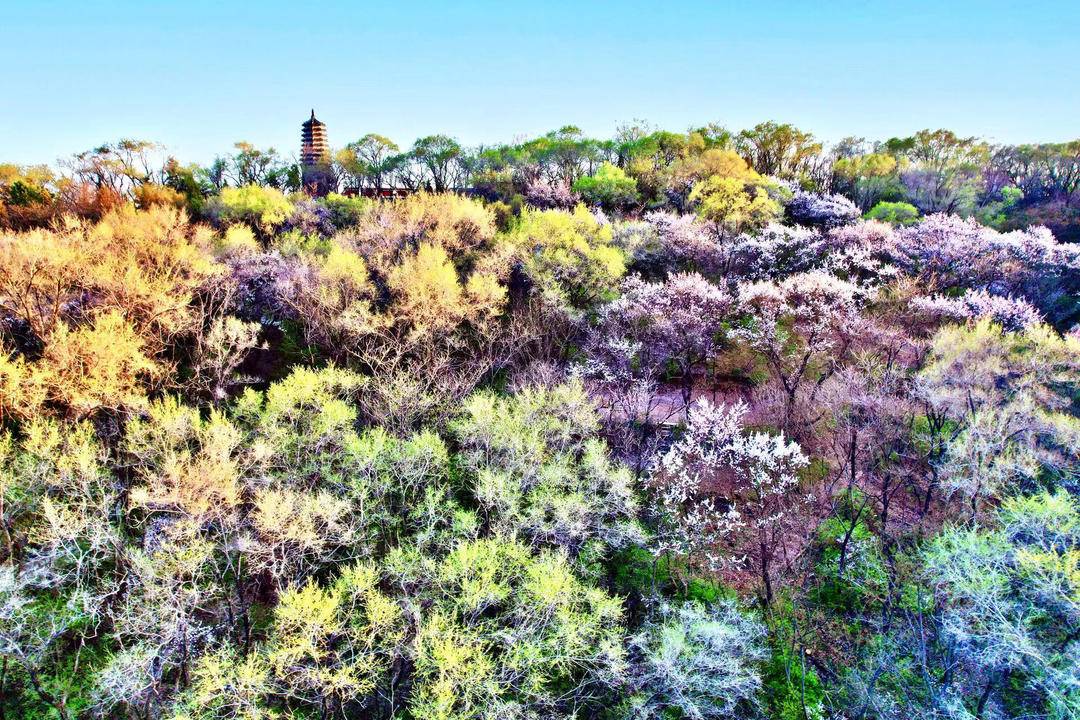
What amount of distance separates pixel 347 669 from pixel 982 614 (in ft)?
60.9

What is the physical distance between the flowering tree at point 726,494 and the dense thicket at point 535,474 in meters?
0.30

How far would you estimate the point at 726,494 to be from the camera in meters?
26.5

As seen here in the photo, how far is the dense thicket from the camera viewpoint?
16672 mm

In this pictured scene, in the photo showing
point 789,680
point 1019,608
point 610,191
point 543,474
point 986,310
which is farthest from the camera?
point 610,191

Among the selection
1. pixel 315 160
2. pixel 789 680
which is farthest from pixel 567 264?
pixel 315 160

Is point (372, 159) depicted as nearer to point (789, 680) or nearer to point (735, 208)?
point (735, 208)

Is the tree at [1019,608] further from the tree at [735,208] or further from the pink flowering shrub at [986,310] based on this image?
the tree at [735,208]

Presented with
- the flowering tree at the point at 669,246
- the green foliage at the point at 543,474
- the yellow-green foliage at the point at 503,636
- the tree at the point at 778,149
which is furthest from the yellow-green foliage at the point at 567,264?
the tree at the point at 778,149

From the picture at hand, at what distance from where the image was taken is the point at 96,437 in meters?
21.9

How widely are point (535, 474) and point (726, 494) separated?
36.7 feet

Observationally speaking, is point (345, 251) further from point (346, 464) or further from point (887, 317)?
point (887, 317)

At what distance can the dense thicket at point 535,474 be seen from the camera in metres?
16.7

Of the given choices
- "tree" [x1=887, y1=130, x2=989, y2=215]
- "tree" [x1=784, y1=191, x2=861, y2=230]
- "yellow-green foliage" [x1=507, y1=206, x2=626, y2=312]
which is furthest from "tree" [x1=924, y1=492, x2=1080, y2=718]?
"tree" [x1=887, y1=130, x2=989, y2=215]

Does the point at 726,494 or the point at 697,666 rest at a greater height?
the point at 726,494
